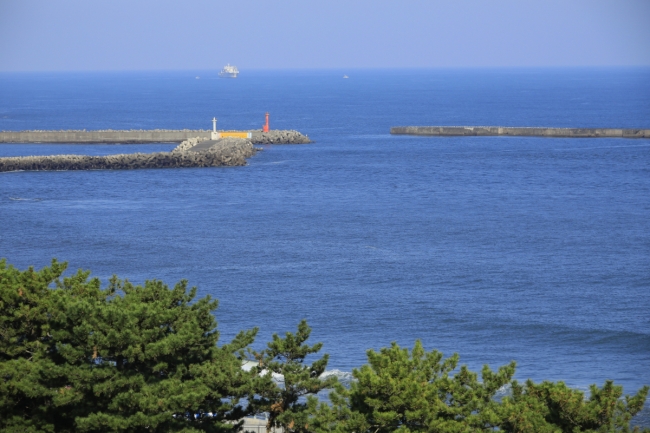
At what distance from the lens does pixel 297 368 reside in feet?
44.1

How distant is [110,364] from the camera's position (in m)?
12.4

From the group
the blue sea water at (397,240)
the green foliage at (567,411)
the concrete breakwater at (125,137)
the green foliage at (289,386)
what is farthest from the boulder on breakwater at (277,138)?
the green foliage at (567,411)

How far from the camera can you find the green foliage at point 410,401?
11.8 meters

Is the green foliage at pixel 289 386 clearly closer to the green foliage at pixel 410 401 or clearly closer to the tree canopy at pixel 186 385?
the tree canopy at pixel 186 385

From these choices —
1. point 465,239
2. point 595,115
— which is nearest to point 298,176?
point 465,239

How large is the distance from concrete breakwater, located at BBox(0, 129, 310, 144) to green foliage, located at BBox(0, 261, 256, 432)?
208ft

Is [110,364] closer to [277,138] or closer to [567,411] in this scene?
[567,411]

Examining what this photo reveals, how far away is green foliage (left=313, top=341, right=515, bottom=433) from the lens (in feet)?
38.5

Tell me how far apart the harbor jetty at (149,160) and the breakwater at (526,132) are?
22.3 m

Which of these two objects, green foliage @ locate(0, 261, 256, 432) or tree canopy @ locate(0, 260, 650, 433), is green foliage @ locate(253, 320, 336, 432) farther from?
green foliage @ locate(0, 261, 256, 432)

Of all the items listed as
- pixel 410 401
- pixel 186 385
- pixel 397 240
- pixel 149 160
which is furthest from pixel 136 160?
pixel 410 401

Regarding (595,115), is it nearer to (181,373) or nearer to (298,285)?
(298,285)

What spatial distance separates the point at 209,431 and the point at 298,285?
18079 mm

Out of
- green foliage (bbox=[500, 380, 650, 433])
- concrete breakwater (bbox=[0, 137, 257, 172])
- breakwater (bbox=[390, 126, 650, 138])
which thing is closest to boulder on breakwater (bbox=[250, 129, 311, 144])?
concrete breakwater (bbox=[0, 137, 257, 172])
